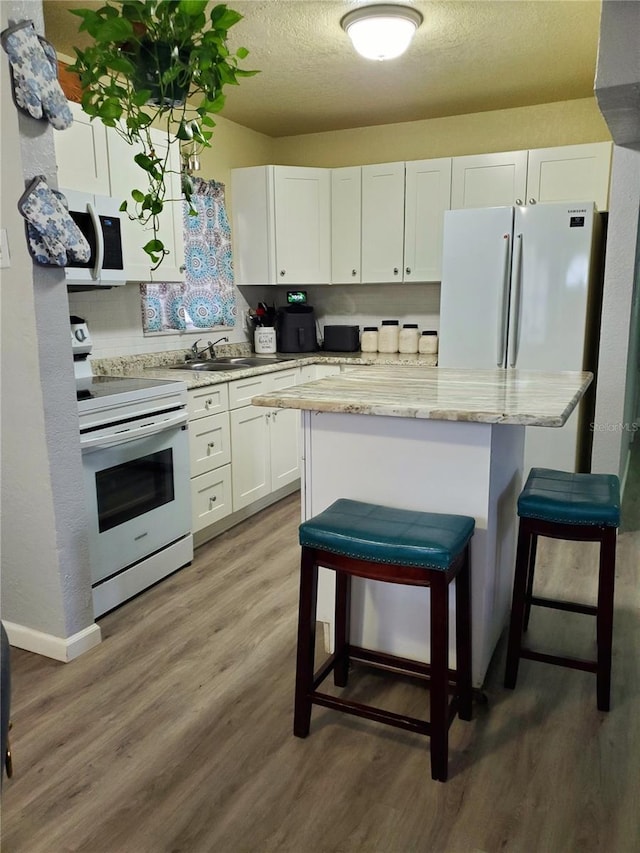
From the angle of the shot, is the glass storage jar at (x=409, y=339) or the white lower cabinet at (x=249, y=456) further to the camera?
the glass storage jar at (x=409, y=339)

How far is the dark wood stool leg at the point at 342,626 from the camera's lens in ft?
7.00

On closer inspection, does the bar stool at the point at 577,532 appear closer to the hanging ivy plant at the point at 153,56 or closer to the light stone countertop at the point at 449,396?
the light stone countertop at the point at 449,396

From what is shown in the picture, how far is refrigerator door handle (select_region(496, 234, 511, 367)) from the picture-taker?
369 cm

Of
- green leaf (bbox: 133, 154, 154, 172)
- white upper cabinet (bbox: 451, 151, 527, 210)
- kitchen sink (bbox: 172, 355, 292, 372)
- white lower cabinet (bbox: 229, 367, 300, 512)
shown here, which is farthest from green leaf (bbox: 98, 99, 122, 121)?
white upper cabinet (bbox: 451, 151, 527, 210)

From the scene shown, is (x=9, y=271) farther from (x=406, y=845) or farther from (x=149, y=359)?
(x=406, y=845)

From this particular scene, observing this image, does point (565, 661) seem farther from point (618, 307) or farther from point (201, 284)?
point (201, 284)

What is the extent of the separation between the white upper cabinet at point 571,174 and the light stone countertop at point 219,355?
1.27 metres

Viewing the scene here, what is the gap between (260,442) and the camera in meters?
3.85

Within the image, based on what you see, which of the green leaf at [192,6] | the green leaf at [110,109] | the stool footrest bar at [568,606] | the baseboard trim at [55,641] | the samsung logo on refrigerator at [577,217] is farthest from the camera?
the samsung logo on refrigerator at [577,217]

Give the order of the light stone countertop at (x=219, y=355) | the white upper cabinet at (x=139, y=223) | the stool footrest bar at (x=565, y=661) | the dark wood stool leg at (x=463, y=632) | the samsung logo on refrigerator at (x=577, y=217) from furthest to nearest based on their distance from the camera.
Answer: the samsung logo on refrigerator at (x=577, y=217), the light stone countertop at (x=219, y=355), the white upper cabinet at (x=139, y=223), the stool footrest bar at (x=565, y=661), the dark wood stool leg at (x=463, y=632)

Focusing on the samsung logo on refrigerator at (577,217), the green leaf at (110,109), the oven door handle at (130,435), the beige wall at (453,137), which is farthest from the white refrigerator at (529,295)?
the green leaf at (110,109)

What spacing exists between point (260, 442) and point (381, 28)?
222 cm

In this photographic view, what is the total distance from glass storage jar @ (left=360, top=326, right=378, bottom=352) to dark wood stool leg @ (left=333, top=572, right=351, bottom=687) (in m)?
2.81

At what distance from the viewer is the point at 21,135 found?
2010mm
